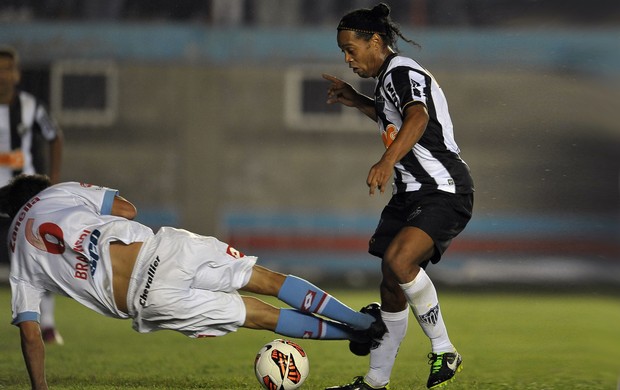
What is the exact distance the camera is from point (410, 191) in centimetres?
509

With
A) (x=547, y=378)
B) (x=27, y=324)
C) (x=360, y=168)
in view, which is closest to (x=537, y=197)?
(x=360, y=168)

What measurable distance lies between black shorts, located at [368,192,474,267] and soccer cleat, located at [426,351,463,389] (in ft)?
1.51

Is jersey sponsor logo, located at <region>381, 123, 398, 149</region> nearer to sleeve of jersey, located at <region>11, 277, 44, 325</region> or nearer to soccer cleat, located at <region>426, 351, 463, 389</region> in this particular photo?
soccer cleat, located at <region>426, 351, 463, 389</region>

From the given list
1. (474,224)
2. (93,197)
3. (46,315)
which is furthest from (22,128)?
(474,224)

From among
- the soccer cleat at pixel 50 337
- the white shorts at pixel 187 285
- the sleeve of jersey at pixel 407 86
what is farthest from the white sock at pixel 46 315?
the sleeve of jersey at pixel 407 86

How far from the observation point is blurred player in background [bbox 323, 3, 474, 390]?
192 inches

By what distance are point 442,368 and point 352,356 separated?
198cm

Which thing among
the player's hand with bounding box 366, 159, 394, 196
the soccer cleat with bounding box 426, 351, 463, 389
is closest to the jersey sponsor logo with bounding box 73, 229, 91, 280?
the player's hand with bounding box 366, 159, 394, 196

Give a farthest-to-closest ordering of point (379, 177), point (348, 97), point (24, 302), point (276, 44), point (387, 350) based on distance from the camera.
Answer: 1. point (276, 44)
2. point (348, 97)
3. point (387, 350)
4. point (24, 302)
5. point (379, 177)

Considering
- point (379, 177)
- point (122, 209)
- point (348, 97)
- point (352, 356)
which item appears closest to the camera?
point (379, 177)

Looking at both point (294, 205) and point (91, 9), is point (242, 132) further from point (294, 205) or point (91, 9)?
point (91, 9)

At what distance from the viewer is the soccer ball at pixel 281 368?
495 cm

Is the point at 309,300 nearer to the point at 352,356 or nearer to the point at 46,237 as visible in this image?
the point at 46,237

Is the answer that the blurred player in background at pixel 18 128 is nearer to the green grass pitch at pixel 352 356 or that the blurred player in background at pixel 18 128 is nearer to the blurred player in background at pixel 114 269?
the green grass pitch at pixel 352 356
